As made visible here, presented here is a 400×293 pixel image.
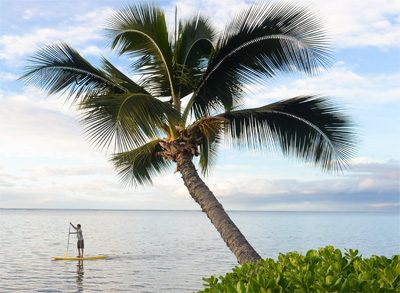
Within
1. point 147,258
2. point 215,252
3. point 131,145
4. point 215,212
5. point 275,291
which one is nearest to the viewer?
point 275,291

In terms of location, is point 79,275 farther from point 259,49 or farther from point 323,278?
point 323,278

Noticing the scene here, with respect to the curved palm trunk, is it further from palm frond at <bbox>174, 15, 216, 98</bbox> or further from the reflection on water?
the reflection on water

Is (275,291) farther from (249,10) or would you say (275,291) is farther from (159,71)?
(159,71)

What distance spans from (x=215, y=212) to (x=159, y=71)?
4269mm

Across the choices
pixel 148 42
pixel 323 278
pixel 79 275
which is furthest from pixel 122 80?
pixel 79 275

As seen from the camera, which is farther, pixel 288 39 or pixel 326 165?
pixel 326 165

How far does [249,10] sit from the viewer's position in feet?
34.2

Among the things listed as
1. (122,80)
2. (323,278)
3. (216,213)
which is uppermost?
(122,80)

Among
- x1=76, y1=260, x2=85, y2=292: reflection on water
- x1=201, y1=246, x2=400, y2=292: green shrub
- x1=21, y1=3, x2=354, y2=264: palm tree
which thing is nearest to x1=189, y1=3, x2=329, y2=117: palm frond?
x1=21, y1=3, x2=354, y2=264: palm tree

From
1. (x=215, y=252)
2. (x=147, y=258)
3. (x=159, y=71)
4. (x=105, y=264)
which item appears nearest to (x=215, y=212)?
(x=159, y=71)

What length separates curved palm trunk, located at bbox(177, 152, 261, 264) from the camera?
360 inches

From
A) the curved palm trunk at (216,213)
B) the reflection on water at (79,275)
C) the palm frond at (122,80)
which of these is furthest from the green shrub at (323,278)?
the reflection on water at (79,275)

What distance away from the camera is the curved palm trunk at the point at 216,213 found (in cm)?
913

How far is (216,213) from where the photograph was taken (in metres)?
9.73
